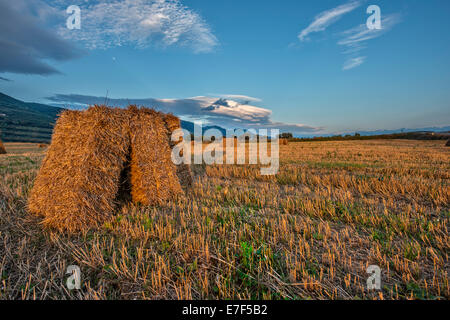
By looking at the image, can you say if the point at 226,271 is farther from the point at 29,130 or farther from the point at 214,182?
the point at 29,130

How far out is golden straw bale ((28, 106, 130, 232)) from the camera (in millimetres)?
4008

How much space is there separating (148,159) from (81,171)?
144cm

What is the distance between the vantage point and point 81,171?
412cm

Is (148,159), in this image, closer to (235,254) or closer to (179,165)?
(179,165)

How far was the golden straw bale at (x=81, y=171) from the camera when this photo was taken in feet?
13.1

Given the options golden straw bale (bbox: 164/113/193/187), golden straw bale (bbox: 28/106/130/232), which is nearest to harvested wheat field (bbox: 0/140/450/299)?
golden straw bale (bbox: 28/106/130/232)

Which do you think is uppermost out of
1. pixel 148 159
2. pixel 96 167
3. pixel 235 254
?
pixel 148 159

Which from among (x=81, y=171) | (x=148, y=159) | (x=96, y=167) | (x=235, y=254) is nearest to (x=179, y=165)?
(x=148, y=159)

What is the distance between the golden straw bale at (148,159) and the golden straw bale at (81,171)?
39 centimetres

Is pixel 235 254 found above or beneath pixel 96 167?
beneath

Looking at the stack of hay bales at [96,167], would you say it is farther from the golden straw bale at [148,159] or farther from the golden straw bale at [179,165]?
the golden straw bale at [179,165]

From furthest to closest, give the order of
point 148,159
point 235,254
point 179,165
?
point 179,165 < point 148,159 < point 235,254
